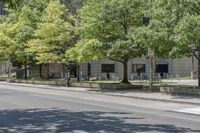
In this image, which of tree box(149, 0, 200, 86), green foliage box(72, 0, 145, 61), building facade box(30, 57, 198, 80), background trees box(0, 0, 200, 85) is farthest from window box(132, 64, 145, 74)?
tree box(149, 0, 200, 86)

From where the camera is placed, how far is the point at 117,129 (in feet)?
47.7

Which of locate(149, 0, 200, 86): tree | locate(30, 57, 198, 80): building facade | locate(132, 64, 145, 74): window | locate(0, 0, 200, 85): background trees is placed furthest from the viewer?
locate(132, 64, 145, 74): window

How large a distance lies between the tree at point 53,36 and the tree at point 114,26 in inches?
311

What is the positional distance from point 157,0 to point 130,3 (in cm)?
557

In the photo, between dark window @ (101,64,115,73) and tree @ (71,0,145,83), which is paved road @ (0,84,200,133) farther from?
dark window @ (101,64,115,73)

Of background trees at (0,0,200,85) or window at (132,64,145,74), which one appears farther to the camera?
window at (132,64,145,74)

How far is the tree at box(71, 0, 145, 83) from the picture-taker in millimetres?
35156

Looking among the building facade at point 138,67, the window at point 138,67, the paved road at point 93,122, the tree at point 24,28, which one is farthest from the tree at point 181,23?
the window at point 138,67

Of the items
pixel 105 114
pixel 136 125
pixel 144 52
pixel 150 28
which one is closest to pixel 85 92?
pixel 144 52

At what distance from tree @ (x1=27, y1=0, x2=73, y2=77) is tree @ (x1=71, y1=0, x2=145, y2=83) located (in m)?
7.89

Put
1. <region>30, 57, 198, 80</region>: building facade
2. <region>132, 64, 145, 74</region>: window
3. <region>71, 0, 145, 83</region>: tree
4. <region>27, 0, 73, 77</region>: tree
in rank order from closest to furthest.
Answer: <region>71, 0, 145, 83</region>: tree < <region>27, 0, 73, 77</region>: tree < <region>30, 57, 198, 80</region>: building facade < <region>132, 64, 145, 74</region>: window

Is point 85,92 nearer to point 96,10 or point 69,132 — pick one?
point 96,10

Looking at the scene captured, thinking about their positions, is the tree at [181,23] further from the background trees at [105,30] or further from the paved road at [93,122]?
the paved road at [93,122]

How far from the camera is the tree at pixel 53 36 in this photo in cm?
4544
